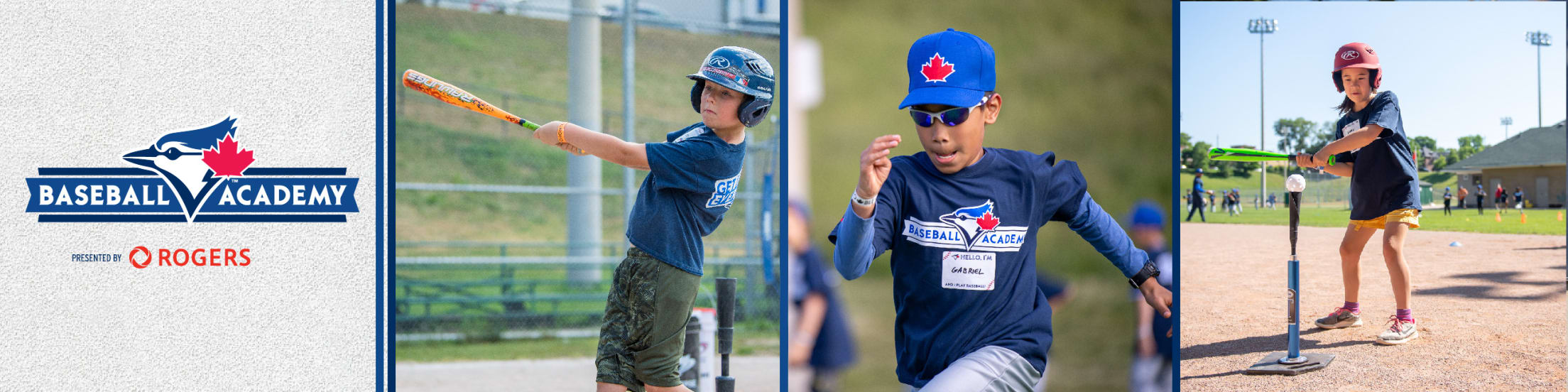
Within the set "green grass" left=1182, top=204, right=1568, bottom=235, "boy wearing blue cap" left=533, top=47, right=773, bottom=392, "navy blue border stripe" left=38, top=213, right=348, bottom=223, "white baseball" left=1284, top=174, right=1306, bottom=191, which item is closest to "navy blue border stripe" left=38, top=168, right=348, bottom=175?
"navy blue border stripe" left=38, top=213, right=348, bottom=223

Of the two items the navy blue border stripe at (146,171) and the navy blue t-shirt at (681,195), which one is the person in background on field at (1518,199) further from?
the navy blue border stripe at (146,171)

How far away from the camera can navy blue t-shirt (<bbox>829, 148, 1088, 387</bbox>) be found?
2693mm

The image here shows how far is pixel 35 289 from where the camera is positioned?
137 inches

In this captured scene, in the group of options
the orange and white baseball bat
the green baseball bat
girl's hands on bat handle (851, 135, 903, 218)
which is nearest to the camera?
girl's hands on bat handle (851, 135, 903, 218)

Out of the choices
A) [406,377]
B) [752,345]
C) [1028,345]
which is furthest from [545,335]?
[1028,345]

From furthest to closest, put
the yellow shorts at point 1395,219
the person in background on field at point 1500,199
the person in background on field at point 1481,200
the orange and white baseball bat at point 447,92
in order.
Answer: the person in background on field at point 1500,199, the person in background on field at point 1481,200, the yellow shorts at point 1395,219, the orange and white baseball bat at point 447,92

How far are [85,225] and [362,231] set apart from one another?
1.01 meters

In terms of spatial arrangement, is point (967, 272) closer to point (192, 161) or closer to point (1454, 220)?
point (192, 161)

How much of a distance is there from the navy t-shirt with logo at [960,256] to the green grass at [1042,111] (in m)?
0.24

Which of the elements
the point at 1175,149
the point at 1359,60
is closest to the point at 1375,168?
the point at 1359,60

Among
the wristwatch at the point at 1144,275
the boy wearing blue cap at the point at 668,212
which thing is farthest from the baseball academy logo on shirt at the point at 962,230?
the boy wearing blue cap at the point at 668,212

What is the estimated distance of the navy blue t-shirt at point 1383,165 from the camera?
4.34 metres

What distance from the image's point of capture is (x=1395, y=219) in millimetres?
4461

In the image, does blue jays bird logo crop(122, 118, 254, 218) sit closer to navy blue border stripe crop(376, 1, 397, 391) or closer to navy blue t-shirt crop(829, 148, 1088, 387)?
navy blue border stripe crop(376, 1, 397, 391)
